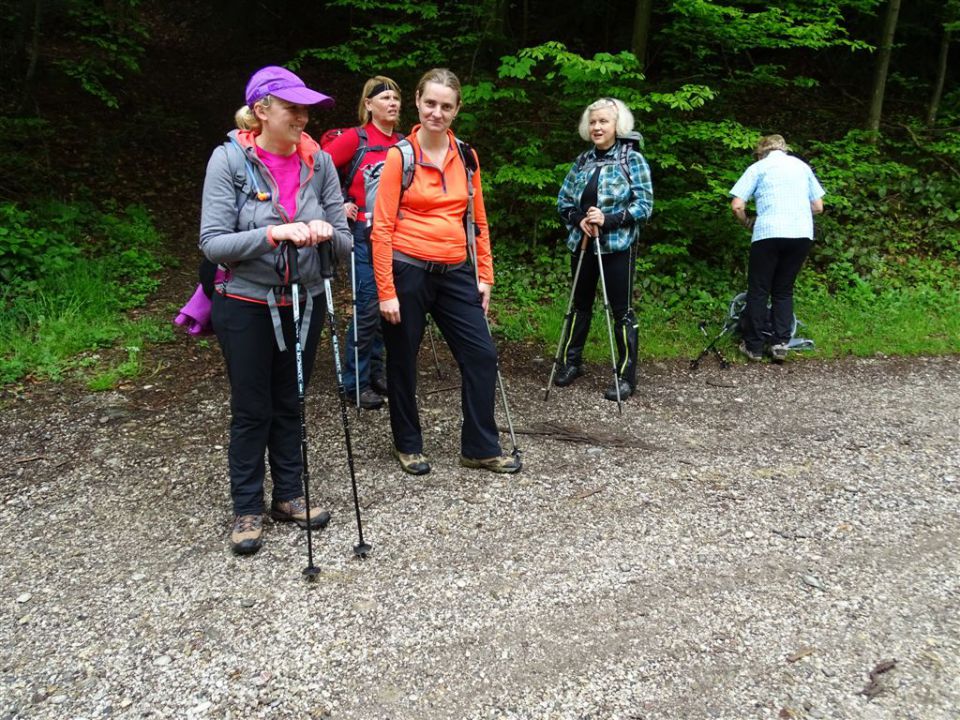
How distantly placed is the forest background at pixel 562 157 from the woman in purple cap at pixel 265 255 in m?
2.58

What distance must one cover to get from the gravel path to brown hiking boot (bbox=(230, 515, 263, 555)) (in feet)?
0.25

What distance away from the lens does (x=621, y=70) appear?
645 cm

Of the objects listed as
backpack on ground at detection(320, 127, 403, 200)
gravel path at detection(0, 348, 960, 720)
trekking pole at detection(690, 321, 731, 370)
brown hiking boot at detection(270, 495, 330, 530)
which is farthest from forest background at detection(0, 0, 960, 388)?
brown hiking boot at detection(270, 495, 330, 530)

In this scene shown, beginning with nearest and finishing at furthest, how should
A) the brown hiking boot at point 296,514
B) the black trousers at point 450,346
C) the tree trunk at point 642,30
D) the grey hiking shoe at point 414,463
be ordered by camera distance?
the brown hiking boot at point 296,514
the black trousers at point 450,346
the grey hiking shoe at point 414,463
the tree trunk at point 642,30

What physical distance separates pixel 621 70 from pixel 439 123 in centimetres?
336

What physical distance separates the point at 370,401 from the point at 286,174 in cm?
235

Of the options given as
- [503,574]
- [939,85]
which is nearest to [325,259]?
[503,574]

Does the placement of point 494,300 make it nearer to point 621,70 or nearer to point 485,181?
point 485,181

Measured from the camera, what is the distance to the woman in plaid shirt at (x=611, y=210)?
17.3 ft

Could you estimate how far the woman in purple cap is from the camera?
3104mm

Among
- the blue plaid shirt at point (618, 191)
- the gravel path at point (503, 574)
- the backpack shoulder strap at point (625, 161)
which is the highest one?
the backpack shoulder strap at point (625, 161)

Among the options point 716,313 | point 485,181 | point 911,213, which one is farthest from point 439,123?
point 911,213

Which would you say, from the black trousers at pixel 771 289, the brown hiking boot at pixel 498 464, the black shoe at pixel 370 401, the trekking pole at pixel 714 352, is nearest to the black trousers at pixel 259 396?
the brown hiking boot at pixel 498 464

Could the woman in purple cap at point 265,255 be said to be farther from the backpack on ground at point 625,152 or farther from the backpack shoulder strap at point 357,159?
the backpack on ground at point 625,152
